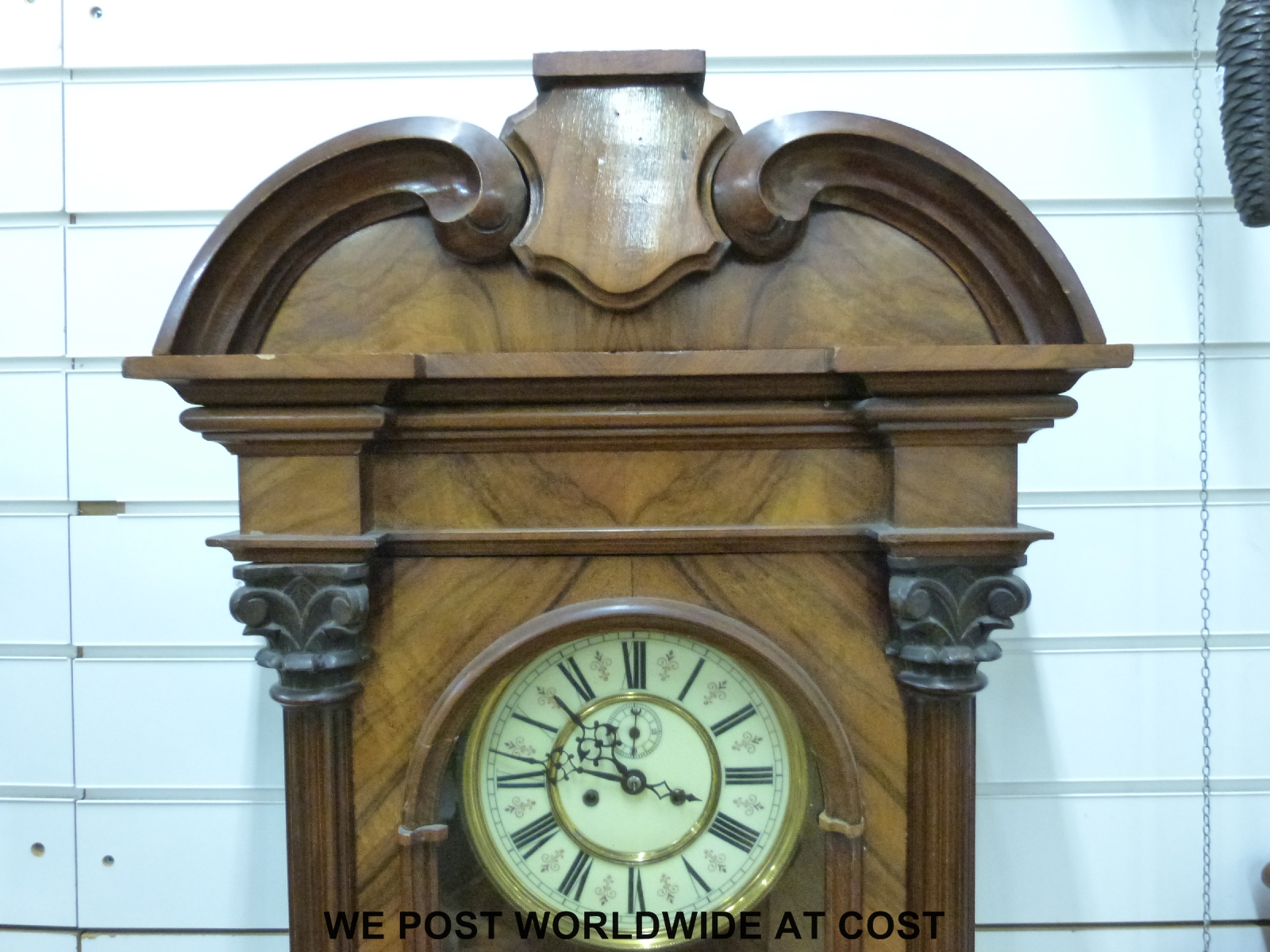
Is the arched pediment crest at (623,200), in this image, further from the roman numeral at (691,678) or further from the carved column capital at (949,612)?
the roman numeral at (691,678)

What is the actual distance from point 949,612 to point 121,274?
0.99 m

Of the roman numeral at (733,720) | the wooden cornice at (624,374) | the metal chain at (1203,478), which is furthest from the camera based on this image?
the metal chain at (1203,478)

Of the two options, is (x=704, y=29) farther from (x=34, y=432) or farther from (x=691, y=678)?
(x=34, y=432)

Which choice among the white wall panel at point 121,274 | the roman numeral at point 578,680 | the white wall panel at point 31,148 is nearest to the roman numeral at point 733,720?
the roman numeral at point 578,680

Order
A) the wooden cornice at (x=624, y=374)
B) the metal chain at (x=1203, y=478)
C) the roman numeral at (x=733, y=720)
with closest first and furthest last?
1. the wooden cornice at (x=624, y=374)
2. the roman numeral at (x=733, y=720)
3. the metal chain at (x=1203, y=478)

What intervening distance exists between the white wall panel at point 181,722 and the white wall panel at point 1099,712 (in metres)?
0.87

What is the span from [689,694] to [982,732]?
18.8 inches

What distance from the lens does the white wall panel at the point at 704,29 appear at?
100 centimetres

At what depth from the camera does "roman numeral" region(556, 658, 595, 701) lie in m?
0.73

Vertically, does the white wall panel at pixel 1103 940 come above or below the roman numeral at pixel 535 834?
below

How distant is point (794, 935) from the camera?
0.75 metres

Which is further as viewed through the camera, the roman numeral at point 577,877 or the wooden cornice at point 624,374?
the roman numeral at point 577,877

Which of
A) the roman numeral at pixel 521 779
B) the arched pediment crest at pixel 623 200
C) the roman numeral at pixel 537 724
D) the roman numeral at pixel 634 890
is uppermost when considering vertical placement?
the arched pediment crest at pixel 623 200

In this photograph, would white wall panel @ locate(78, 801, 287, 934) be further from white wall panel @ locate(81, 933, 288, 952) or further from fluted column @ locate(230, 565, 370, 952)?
fluted column @ locate(230, 565, 370, 952)
